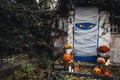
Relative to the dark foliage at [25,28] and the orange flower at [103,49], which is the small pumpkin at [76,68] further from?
the dark foliage at [25,28]

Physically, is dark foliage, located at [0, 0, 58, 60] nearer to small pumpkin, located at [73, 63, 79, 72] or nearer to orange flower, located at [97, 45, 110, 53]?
small pumpkin, located at [73, 63, 79, 72]

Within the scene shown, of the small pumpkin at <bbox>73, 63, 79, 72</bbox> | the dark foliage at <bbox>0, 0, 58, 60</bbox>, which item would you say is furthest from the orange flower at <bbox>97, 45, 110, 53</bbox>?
the dark foliage at <bbox>0, 0, 58, 60</bbox>

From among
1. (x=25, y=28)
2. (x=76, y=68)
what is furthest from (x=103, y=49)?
(x=25, y=28)

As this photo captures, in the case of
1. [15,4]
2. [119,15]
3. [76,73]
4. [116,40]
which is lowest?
[76,73]

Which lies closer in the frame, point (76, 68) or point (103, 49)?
point (76, 68)

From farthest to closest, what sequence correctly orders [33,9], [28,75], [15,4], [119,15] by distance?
[119,15], [33,9], [15,4], [28,75]

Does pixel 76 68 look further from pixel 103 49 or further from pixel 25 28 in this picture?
pixel 25 28

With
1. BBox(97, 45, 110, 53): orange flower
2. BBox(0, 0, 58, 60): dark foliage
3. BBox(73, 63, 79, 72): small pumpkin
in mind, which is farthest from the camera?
BBox(97, 45, 110, 53): orange flower

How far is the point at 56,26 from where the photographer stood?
15938 mm

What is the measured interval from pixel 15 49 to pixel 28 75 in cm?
159

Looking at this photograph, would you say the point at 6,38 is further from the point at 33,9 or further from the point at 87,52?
the point at 87,52

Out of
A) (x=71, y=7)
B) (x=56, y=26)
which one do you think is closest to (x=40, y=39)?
(x=56, y=26)

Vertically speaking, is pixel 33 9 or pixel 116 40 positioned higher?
pixel 33 9

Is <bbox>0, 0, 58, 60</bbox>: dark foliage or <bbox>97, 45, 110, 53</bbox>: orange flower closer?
<bbox>0, 0, 58, 60</bbox>: dark foliage
